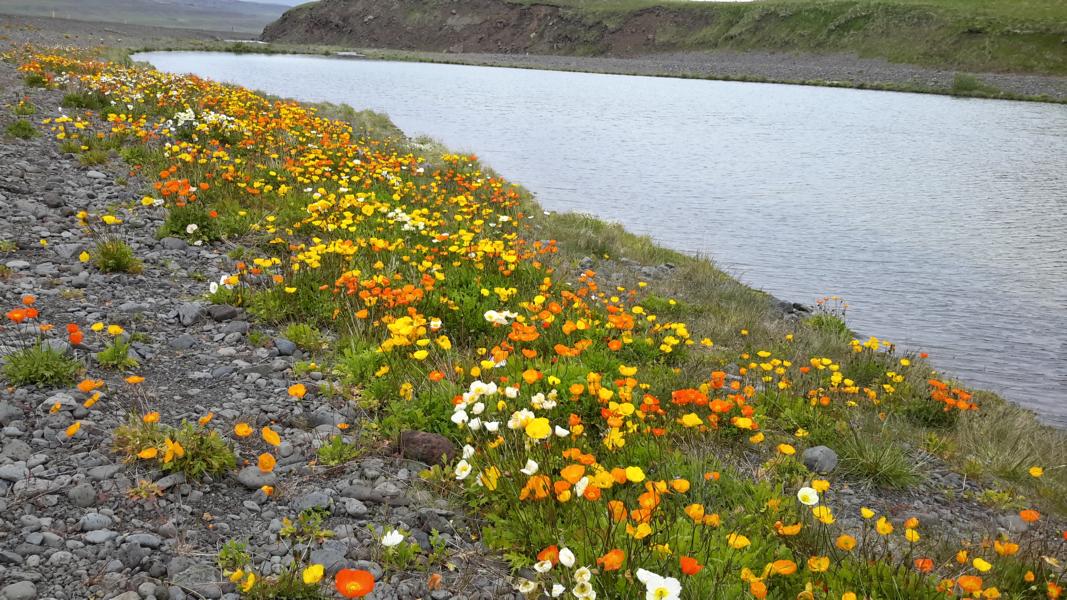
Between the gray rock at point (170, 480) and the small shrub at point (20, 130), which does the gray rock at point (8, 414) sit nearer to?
the gray rock at point (170, 480)

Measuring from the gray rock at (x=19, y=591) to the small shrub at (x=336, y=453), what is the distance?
163 centimetres

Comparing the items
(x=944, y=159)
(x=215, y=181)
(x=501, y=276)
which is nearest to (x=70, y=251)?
(x=215, y=181)

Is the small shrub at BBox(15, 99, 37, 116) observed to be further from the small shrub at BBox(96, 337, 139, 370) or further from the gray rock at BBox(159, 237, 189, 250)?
the small shrub at BBox(96, 337, 139, 370)

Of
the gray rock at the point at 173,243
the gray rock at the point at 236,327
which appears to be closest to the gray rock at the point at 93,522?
the gray rock at the point at 236,327

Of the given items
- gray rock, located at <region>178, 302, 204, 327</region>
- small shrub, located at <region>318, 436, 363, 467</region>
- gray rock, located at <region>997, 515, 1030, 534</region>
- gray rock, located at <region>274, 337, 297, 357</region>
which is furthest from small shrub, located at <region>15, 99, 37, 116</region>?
gray rock, located at <region>997, 515, 1030, 534</region>

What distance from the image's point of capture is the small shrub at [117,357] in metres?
4.76

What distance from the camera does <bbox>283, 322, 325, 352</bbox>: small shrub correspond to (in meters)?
5.72

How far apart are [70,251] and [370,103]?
28978 mm

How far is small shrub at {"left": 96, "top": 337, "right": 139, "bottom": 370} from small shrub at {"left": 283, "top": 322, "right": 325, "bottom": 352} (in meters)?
1.25

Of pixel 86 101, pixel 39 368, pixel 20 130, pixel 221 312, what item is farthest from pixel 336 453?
pixel 86 101

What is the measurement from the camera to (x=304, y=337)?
577cm

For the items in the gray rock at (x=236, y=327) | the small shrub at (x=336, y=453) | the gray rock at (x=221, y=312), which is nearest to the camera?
the small shrub at (x=336, y=453)

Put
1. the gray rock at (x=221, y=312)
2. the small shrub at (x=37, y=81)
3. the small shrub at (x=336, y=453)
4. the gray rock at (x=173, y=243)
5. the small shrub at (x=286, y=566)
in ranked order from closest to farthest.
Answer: the small shrub at (x=286, y=566) → the small shrub at (x=336, y=453) → the gray rock at (x=221, y=312) → the gray rock at (x=173, y=243) → the small shrub at (x=37, y=81)

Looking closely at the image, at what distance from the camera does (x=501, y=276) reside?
→ 7500mm
